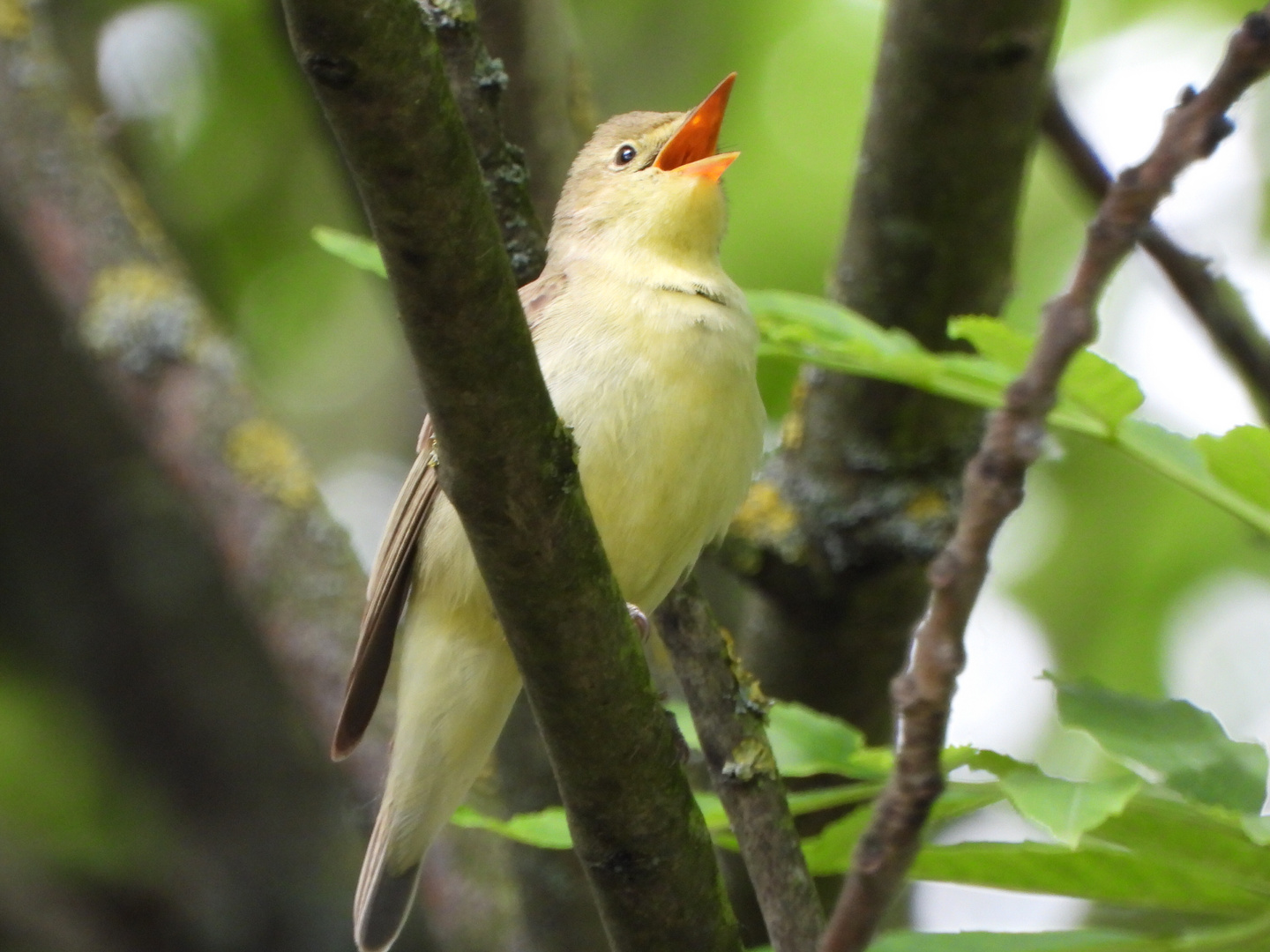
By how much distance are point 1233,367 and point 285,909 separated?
335 cm

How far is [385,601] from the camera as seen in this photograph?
3.40 m

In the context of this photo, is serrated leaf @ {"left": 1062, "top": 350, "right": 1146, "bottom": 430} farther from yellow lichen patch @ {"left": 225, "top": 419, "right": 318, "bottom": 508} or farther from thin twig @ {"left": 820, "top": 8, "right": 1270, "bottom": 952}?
yellow lichen patch @ {"left": 225, "top": 419, "right": 318, "bottom": 508}

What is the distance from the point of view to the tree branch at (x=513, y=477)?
68.7 inches

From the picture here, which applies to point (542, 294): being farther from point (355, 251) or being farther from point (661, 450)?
point (355, 251)

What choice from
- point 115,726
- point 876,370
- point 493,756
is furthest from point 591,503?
point 115,726

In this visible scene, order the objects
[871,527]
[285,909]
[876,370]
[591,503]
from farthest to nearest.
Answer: [285,909] < [871,527] < [591,503] < [876,370]

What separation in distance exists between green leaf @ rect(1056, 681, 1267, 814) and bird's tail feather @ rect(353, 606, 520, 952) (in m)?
1.83

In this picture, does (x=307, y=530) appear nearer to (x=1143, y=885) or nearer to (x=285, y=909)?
(x=285, y=909)

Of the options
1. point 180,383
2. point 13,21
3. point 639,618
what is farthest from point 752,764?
point 13,21

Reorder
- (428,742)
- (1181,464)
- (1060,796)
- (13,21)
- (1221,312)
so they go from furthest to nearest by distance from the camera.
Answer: (13,21)
(428,742)
(1221,312)
(1181,464)
(1060,796)

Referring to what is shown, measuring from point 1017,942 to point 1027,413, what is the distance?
0.98 m

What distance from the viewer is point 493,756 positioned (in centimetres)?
441

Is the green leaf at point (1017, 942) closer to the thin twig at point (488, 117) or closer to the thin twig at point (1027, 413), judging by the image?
the thin twig at point (1027, 413)

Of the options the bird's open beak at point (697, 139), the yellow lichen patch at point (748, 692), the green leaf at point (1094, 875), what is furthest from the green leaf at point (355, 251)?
the green leaf at point (1094, 875)
